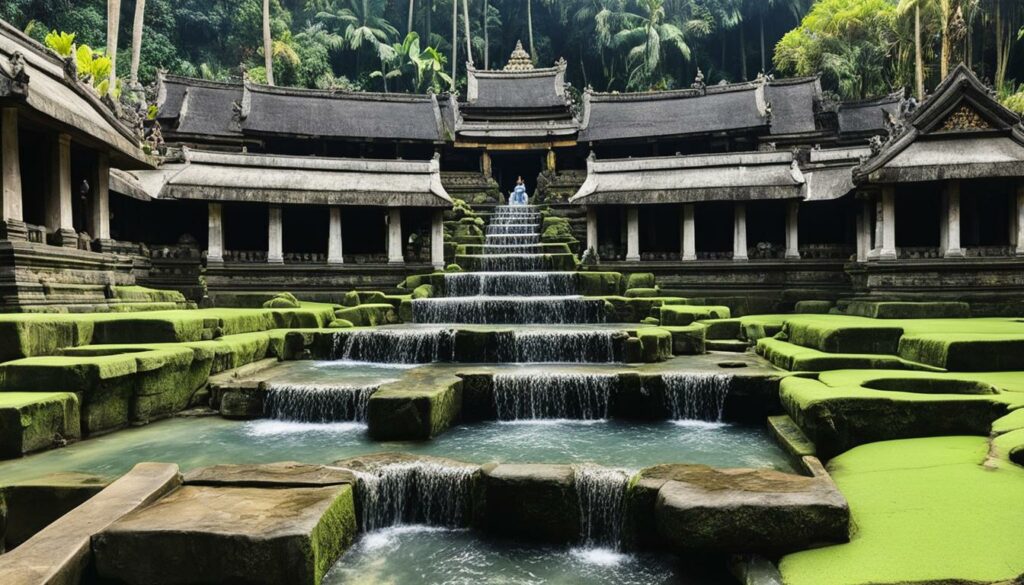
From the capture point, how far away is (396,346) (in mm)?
13273

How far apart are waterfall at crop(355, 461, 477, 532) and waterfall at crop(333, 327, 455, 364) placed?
6.44 m

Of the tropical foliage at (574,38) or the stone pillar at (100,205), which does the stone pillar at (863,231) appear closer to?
the tropical foliage at (574,38)

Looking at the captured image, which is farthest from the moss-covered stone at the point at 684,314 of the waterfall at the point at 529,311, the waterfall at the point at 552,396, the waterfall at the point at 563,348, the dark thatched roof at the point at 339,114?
the dark thatched roof at the point at 339,114

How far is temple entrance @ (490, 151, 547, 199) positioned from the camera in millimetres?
37000

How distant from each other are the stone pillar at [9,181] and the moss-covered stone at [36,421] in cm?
557

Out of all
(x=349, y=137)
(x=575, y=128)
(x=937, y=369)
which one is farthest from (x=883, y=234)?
(x=349, y=137)

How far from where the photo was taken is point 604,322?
55.2 ft

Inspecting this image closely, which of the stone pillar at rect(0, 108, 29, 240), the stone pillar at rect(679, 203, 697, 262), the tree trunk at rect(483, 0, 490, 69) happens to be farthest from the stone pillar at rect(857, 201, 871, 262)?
the tree trunk at rect(483, 0, 490, 69)

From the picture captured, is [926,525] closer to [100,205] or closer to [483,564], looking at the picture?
[483,564]

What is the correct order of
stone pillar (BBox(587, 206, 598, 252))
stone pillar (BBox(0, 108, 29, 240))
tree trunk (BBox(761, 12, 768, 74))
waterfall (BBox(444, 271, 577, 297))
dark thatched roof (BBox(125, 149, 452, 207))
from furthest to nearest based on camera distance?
tree trunk (BBox(761, 12, 768, 74)) < stone pillar (BBox(587, 206, 598, 252)) < dark thatched roof (BBox(125, 149, 452, 207)) < waterfall (BBox(444, 271, 577, 297)) < stone pillar (BBox(0, 108, 29, 240))

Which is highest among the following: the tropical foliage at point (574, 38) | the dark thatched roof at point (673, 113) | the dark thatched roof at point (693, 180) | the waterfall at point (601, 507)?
the tropical foliage at point (574, 38)

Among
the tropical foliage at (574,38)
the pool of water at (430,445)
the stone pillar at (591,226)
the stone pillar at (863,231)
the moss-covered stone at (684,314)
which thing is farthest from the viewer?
the tropical foliage at (574,38)

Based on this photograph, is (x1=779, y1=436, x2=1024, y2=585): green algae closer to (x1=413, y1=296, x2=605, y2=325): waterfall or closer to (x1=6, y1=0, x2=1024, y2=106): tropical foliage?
(x1=413, y1=296, x2=605, y2=325): waterfall

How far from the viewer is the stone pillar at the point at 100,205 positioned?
15523 mm
